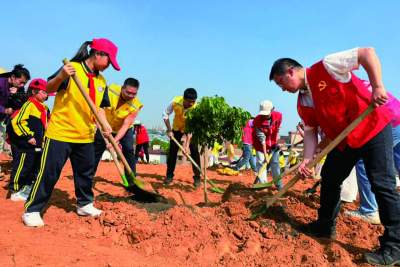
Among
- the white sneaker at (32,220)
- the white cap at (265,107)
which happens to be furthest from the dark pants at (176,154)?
the white sneaker at (32,220)

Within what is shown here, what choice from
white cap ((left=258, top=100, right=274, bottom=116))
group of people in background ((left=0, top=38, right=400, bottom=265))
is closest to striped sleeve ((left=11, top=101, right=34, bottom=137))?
group of people in background ((left=0, top=38, right=400, bottom=265))

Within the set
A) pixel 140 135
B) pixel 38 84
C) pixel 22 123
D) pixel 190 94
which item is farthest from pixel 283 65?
pixel 140 135

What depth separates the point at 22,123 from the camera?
5.27 meters

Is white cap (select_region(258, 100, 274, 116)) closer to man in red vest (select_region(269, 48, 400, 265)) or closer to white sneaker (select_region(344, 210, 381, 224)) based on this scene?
white sneaker (select_region(344, 210, 381, 224))

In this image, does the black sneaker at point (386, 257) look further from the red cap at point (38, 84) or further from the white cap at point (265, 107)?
the red cap at point (38, 84)

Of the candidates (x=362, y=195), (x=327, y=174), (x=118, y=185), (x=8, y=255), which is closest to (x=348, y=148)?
(x=327, y=174)

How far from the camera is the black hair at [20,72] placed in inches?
242

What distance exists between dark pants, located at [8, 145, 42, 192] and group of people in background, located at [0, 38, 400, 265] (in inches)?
0.5

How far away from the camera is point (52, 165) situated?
12.5 ft

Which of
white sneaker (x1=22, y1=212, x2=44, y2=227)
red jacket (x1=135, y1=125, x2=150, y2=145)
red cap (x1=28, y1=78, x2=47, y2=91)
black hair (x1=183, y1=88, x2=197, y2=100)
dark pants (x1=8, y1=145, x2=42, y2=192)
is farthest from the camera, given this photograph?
red jacket (x1=135, y1=125, x2=150, y2=145)

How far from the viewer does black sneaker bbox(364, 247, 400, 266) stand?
3121mm

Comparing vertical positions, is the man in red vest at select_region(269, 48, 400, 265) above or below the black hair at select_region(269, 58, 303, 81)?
below

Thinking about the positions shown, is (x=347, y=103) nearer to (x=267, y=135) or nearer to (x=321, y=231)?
(x=321, y=231)

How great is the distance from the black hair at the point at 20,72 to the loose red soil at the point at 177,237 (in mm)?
2498
